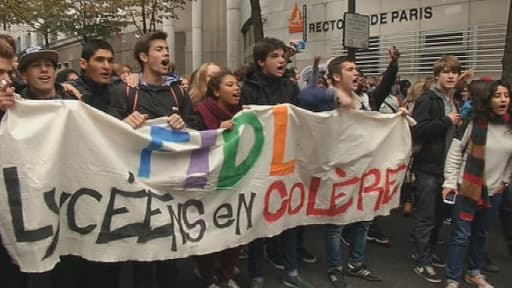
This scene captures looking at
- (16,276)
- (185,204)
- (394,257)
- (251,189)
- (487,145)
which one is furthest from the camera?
(394,257)

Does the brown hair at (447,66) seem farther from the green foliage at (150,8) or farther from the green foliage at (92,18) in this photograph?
the green foliage at (92,18)

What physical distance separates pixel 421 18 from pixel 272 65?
34.6 ft

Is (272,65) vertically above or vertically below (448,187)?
above

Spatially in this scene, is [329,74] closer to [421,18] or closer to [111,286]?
[111,286]

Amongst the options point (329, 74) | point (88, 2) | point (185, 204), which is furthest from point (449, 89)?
point (88, 2)

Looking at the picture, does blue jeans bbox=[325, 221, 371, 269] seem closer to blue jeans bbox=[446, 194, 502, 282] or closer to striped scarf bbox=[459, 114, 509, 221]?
blue jeans bbox=[446, 194, 502, 282]

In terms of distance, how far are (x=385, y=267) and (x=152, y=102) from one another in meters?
2.67

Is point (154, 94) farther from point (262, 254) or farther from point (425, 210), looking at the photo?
point (425, 210)

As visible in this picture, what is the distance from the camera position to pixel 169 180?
384 centimetres

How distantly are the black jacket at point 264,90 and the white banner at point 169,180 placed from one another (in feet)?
1.05

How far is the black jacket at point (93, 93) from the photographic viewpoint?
425 centimetres

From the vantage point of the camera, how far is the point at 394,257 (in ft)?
18.5

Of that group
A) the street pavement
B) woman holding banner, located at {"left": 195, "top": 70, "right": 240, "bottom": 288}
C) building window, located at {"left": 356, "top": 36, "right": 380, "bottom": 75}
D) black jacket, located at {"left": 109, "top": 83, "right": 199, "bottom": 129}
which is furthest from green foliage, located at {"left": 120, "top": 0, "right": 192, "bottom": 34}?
black jacket, located at {"left": 109, "top": 83, "right": 199, "bottom": 129}

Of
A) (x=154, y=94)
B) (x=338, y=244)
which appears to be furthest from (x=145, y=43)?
(x=338, y=244)
